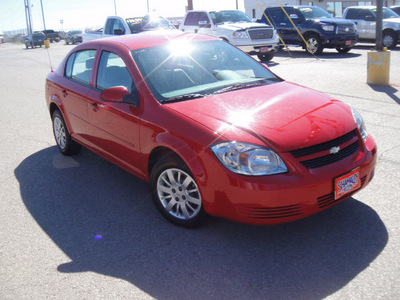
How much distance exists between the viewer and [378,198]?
4.29 metres

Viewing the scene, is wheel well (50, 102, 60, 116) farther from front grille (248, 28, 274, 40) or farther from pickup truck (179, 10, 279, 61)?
front grille (248, 28, 274, 40)

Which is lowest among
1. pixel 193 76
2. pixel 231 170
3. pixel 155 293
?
pixel 155 293

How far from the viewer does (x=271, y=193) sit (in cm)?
326

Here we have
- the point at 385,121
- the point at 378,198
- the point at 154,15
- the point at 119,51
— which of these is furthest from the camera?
the point at 154,15

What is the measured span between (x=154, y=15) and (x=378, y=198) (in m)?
13.8

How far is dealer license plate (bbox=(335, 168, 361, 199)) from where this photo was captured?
11.4 feet

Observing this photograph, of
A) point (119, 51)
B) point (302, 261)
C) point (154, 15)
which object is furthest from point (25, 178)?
point (154, 15)

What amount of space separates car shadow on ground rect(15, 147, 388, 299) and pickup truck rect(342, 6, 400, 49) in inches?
647

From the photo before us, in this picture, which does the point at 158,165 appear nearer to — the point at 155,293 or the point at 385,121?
the point at 155,293

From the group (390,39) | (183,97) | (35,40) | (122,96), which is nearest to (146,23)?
(390,39)

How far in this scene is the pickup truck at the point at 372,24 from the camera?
Result: 18.4 metres

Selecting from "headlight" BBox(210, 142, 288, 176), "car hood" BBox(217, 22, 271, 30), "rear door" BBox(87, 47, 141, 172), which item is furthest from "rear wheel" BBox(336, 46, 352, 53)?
"headlight" BBox(210, 142, 288, 176)

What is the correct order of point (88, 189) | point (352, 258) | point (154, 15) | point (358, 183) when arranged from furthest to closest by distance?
point (154, 15) → point (88, 189) → point (358, 183) → point (352, 258)

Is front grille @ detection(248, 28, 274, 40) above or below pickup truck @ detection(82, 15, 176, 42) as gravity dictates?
below
